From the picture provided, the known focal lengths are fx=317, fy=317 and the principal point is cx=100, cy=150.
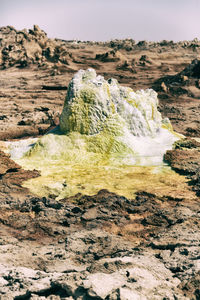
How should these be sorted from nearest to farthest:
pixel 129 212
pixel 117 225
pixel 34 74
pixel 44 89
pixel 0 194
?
pixel 117 225
pixel 129 212
pixel 0 194
pixel 44 89
pixel 34 74

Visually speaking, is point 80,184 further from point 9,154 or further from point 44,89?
point 44,89

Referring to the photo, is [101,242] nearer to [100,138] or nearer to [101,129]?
[100,138]

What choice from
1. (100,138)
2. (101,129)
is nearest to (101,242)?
(100,138)

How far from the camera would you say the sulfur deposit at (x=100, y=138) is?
320 inches

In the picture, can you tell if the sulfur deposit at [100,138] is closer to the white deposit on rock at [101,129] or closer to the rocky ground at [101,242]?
the white deposit on rock at [101,129]

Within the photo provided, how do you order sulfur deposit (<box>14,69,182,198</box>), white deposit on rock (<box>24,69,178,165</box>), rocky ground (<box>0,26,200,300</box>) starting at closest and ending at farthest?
rocky ground (<box>0,26,200,300</box>) < sulfur deposit (<box>14,69,182,198</box>) < white deposit on rock (<box>24,69,178,165</box>)

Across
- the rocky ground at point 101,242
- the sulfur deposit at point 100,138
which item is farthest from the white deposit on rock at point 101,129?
the rocky ground at point 101,242

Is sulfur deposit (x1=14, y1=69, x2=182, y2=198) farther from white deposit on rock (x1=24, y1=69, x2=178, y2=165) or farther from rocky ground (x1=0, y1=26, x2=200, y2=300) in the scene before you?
rocky ground (x1=0, y1=26, x2=200, y2=300)

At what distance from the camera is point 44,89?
20.5m

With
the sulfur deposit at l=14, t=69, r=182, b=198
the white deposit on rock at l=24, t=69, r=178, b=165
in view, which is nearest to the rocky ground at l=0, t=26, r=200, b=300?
the sulfur deposit at l=14, t=69, r=182, b=198

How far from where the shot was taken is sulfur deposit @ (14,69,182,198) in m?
8.13

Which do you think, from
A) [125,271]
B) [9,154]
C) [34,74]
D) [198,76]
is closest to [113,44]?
[34,74]

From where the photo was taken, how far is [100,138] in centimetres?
909

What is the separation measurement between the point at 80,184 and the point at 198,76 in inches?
649
